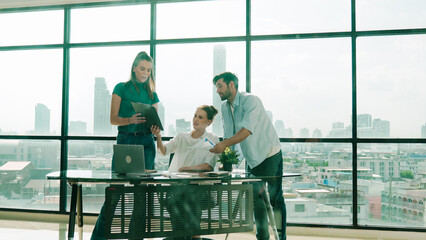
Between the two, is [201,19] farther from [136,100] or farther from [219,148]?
[219,148]

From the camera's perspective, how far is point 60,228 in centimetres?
400

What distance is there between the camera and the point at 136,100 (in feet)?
9.68

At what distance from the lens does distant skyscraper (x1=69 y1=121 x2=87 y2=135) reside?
176 inches

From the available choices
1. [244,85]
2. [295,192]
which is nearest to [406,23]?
[244,85]

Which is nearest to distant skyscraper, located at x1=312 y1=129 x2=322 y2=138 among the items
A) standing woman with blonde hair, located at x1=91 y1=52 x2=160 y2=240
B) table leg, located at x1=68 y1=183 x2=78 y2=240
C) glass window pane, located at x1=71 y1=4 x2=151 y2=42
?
standing woman with blonde hair, located at x1=91 y1=52 x2=160 y2=240

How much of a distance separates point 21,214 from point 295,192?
10.1 feet

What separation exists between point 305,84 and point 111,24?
2.24 metres

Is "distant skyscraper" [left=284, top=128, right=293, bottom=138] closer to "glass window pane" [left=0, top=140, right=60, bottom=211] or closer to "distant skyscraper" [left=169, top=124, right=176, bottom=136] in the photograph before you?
"distant skyscraper" [left=169, top=124, right=176, bottom=136]

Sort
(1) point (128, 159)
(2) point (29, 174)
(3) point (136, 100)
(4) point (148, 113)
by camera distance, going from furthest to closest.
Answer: (2) point (29, 174)
(3) point (136, 100)
(4) point (148, 113)
(1) point (128, 159)

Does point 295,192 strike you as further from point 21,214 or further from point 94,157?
point 21,214

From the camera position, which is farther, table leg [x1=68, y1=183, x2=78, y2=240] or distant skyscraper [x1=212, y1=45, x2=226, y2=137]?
distant skyscraper [x1=212, y1=45, x2=226, y2=137]

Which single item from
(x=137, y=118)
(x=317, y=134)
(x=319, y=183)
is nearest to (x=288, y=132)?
(x=317, y=134)

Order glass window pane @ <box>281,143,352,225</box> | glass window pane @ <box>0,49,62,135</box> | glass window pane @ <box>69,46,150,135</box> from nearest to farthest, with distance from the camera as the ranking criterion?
glass window pane @ <box>281,143,352,225</box>
glass window pane @ <box>69,46,150,135</box>
glass window pane @ <box>0,49,62,135</box>

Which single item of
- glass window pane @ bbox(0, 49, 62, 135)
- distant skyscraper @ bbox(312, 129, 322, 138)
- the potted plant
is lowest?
the potted plant
